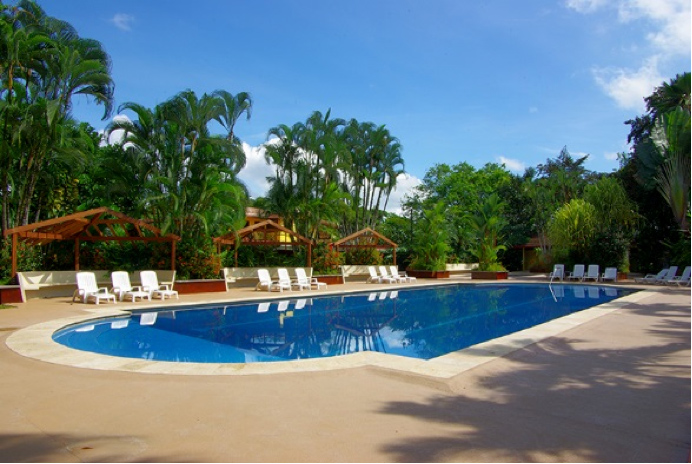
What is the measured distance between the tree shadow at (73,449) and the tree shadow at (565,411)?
1.72 m

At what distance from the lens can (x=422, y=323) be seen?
12039mm

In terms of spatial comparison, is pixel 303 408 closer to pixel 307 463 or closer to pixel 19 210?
pixel 307 463

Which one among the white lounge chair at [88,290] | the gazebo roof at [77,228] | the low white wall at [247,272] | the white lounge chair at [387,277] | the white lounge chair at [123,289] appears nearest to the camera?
the white lounge chair at [88,290]

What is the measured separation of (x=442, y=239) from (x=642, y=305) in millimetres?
14082

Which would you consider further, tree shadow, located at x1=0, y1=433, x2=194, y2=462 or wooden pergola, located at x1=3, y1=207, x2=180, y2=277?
wooden pergola, located at x1=3, y1=207, x2=180, y2=277

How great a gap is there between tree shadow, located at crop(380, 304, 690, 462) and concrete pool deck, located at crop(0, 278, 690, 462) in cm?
2

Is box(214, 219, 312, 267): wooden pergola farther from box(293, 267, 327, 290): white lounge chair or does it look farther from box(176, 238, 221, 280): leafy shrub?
box(293, 267, 327, 290): white lounge chair

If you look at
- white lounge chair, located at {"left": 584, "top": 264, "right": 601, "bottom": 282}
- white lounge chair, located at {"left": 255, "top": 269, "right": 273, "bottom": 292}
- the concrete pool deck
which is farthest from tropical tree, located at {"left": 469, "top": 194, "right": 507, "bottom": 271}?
the concrete pool deck

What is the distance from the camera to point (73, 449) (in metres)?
3.30

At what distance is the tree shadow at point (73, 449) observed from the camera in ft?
10.3

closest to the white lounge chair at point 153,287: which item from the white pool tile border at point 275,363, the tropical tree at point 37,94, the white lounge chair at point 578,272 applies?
the tropical tree at point 37,94

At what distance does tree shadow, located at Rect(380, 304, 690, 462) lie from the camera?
11.0 feet

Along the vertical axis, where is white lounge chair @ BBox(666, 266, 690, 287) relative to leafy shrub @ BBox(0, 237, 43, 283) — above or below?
below

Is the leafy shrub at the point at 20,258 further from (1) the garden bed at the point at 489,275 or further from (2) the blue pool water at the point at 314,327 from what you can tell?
(1) the garden bed at the point at 489,275
